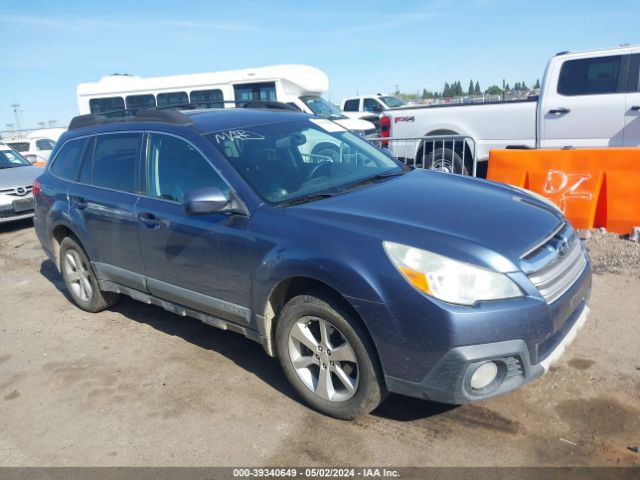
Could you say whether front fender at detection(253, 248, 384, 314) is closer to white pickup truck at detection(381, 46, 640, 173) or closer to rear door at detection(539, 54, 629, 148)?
white pickup truck at detection(381, 46, 640, 173)

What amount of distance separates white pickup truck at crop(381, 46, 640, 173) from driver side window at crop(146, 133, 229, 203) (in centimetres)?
488

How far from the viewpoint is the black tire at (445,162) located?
27.1 feet

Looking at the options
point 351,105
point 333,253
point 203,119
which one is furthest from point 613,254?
point 351,105

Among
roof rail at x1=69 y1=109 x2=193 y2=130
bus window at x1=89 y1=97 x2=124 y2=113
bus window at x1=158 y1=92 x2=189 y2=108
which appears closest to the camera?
roof rail at x1=69 y1=109 x2=193 y2=130

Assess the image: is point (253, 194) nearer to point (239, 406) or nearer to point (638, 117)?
point (239, 406)

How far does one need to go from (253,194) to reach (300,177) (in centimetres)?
44

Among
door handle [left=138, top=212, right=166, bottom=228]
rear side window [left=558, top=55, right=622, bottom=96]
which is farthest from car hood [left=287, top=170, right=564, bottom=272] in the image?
rear side window [left=558, top=55, right=622, bottom=96]

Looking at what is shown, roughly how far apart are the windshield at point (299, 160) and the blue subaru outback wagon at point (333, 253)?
14 millimetres

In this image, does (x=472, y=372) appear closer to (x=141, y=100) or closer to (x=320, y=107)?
(x=320, y=107)

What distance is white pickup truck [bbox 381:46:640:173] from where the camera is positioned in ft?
25.3

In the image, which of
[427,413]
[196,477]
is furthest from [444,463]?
[196,477]

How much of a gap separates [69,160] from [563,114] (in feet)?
22.1

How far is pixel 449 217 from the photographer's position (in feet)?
10.3

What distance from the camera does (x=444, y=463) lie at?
2.89 m
